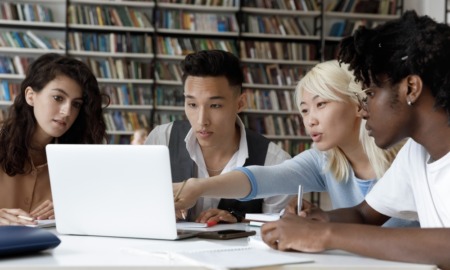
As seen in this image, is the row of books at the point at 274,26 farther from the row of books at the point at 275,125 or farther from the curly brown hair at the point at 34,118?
the curly brown hair at the point at 34,118

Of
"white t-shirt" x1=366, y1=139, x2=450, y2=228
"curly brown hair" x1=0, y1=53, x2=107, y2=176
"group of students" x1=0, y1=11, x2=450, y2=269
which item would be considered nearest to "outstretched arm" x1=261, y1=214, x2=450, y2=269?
"group of students" x1=0, y1=11, x2=450, y2=269

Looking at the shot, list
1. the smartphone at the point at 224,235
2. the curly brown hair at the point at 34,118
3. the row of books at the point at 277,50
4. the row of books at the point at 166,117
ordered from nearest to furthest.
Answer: the smartphone at the point at 224,235 < the curly brown hair at the point at 34,118 < the row of books at the point at 166,117 < the row of books at the point at 277,50

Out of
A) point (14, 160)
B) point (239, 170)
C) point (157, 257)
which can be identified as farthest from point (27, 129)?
point (157, 257)

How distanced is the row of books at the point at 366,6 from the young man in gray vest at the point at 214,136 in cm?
416

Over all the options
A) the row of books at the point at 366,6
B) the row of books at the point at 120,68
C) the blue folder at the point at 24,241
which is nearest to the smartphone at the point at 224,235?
the blue folder at the point at 24,241

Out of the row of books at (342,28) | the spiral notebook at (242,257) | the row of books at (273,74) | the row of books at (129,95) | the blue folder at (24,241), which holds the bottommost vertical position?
the spiral notebook at (242,257)

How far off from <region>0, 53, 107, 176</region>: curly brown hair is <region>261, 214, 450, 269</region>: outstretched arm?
1381 millimetres

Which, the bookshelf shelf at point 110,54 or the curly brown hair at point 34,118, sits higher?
the bookshelf shelf at point 110,54

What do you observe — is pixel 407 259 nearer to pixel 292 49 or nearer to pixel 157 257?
pixel 157 257

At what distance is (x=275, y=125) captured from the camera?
6.62 metres

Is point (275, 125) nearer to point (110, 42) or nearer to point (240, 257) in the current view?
point (110, 42)

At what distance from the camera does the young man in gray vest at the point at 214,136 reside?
263 cm

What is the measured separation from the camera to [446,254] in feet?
4.12

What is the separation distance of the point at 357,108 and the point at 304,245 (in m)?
0.88
